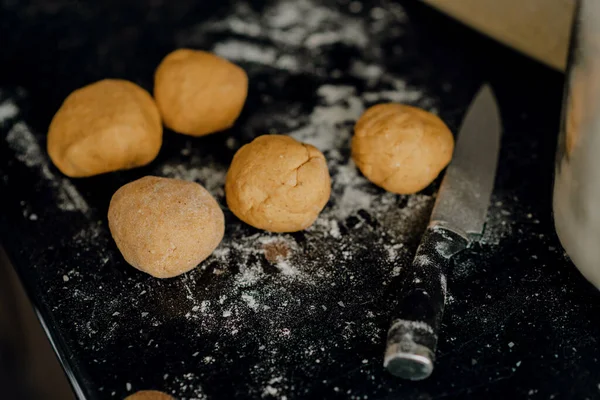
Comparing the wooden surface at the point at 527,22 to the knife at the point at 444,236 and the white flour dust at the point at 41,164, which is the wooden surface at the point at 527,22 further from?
the white flour dust at the point at 41,164

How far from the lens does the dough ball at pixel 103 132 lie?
1.03m

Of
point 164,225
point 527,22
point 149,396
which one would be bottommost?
point 149,396

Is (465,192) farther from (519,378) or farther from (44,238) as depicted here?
(44,238)

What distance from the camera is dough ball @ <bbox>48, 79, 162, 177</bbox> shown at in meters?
1.03

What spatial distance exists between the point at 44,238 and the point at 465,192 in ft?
2.28

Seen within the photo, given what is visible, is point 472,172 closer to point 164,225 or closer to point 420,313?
point 420,313

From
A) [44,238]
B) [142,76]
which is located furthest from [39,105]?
[44,238]

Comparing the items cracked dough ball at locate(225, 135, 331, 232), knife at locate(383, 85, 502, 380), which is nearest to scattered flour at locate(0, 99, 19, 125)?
cracked dough ball at locate(225, 135, 331, 232)

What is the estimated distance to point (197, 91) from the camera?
109 cm

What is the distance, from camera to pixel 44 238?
102cm

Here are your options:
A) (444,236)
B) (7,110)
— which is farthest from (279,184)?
(7,110)

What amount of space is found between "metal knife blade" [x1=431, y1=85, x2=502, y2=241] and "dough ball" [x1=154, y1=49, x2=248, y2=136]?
40 cm

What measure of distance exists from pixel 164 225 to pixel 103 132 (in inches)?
8.9

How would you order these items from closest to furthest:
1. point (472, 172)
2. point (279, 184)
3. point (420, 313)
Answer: point (420, 313) → point (279, 184) → point (472, 172)
